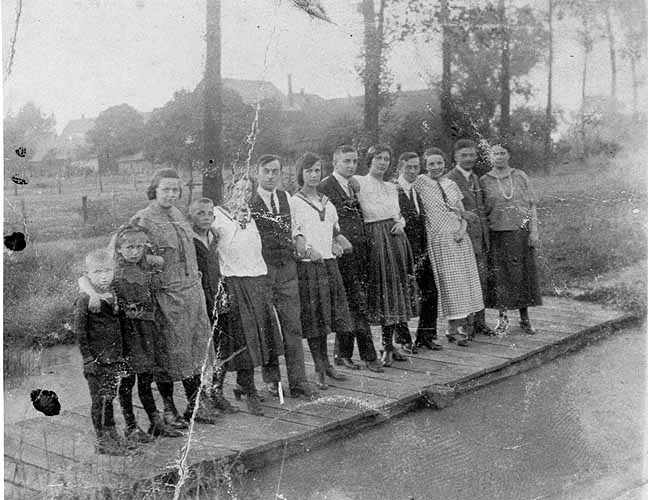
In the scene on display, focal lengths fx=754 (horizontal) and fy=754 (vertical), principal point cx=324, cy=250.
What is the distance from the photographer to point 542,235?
19.5 ft

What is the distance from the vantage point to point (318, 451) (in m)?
3.88

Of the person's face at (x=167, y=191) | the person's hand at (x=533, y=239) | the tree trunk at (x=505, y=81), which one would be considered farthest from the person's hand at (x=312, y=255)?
the person's hand at (x=533, y=239)

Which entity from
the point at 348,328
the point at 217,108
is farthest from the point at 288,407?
the point at 217,108

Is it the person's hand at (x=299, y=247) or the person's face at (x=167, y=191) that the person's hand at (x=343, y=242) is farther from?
the person's face at (x=167, y=191)

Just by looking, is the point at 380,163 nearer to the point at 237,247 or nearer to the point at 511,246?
the point at 237,247

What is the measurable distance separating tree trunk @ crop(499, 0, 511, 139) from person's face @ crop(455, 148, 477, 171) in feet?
1.41

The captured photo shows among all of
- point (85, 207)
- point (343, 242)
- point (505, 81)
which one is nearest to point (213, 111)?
point (85, 207)

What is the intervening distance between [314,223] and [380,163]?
743 mm

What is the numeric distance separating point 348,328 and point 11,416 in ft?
6.57

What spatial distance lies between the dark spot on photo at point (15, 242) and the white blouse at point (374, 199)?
236 centimetres

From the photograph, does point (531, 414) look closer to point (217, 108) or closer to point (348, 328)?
point (348, 328)

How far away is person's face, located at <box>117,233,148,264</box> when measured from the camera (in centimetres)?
351

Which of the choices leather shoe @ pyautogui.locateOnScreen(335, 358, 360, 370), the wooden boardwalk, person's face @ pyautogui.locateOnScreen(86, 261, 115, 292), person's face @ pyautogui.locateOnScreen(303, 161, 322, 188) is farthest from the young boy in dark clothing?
leather shoe @ pyautogui.locateOnScreen(335, 358, 360, 370)

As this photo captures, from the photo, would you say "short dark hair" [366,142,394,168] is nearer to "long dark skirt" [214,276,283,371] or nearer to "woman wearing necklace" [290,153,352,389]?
"woman wearing necklace" [290,153,352,389]
